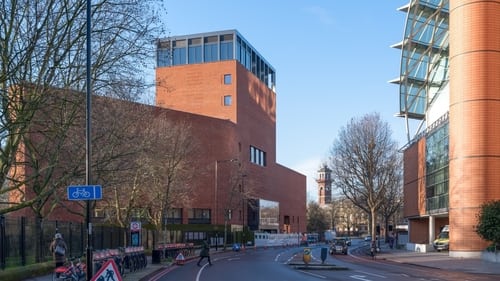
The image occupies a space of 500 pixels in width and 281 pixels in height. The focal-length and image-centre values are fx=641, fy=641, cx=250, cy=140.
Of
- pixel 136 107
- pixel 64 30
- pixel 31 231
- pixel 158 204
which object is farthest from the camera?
pixel 158 204

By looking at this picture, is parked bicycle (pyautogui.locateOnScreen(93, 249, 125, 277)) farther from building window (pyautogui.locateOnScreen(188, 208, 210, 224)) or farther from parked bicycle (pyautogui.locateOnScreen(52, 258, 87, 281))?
building window (pyautogui.locateOnScreen(188, 208, 210, 224))

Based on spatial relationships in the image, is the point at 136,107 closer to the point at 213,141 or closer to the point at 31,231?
the point at 31,231

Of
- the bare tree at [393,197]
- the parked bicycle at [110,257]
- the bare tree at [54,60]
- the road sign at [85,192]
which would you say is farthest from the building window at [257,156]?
the road sign at [85,192]

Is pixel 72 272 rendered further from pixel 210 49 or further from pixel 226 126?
pixel 210 49

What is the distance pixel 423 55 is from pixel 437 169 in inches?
1003

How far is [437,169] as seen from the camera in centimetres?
6050

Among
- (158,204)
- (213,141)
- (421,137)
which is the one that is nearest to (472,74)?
(421,137)

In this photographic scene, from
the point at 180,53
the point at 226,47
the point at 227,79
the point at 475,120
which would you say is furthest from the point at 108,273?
the point at 180,53

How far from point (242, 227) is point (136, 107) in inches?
2446

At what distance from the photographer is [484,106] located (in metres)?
48.6

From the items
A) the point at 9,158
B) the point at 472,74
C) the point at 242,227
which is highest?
the point at 472,74

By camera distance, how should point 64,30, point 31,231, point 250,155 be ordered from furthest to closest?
point 250,155
point 31,231
point 64,30

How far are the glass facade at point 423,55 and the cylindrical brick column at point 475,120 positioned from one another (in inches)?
980

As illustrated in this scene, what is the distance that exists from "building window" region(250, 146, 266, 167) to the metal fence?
63939mm
